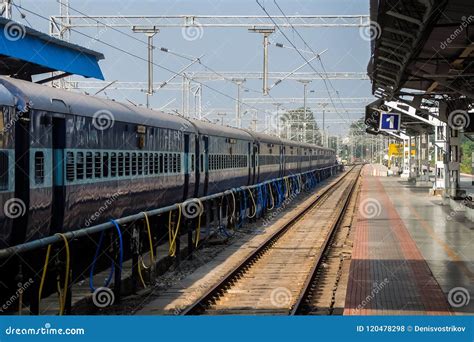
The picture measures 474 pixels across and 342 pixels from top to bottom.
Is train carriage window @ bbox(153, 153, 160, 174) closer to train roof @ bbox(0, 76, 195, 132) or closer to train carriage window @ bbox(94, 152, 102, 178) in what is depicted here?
train roof @ bbox(0, 76, 195, 132)

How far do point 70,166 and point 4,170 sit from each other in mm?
2148

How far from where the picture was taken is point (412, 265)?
566 inches

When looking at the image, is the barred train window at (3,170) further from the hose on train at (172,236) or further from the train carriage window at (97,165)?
the hose on train at (172,236)

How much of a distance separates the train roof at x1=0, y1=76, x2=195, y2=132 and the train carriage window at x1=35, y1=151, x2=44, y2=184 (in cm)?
62

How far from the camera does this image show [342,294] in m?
12.6

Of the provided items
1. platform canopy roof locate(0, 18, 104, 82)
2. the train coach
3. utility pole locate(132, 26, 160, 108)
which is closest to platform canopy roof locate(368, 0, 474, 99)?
the train coach

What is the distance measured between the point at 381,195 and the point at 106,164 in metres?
27.0

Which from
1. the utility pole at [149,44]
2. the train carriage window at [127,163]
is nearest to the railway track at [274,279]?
the train carriage window at [127,163]

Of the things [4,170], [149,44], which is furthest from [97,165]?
[149,44]

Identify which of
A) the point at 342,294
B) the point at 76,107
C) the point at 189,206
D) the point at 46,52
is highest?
the point at 46,52

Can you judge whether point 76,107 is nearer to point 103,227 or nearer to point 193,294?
point 103,227

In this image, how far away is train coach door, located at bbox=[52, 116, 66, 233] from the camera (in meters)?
10.5

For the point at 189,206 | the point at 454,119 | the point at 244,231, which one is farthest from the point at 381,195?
the point at 189,206

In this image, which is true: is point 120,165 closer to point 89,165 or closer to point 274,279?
point 89,165
